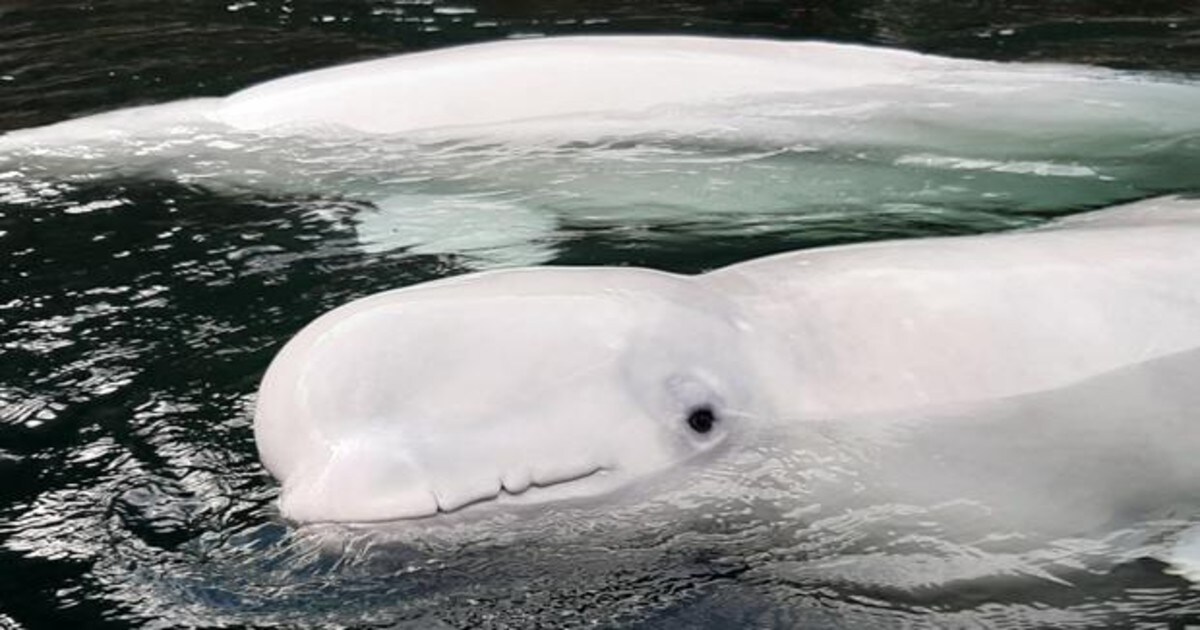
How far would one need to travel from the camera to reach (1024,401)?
550cm

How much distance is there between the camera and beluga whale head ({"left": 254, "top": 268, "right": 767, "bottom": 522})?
16.8 feet

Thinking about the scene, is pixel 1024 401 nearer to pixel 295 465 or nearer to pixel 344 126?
pixel 295 465

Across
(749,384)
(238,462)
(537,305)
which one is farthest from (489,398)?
(238,462)

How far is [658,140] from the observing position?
941cm

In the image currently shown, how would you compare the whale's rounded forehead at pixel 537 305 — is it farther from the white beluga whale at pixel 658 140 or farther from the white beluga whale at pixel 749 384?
the white beluga whale at pixel 658 140

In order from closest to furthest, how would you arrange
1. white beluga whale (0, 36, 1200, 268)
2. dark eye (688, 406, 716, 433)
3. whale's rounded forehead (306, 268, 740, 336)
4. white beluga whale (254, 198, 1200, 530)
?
white beluga whale (254, 198, 1200, 530)
whale's rounded forehead (306, 268, 740, 336)
dark eye (688, 406, 716, 433)
white beluga whale (0, 36, 1200, 268)

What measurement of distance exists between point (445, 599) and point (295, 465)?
603mm

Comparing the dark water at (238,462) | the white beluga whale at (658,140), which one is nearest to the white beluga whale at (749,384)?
the dark water at (238,462)

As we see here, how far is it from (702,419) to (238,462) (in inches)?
62.4

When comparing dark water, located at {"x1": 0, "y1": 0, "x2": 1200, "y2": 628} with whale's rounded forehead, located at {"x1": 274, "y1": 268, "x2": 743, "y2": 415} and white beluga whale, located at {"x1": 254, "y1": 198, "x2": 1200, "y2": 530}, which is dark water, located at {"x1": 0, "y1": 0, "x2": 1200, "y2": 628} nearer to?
white beluga whale, located at {"x1": 254, "y1": 198, "x2": 1200, "y2": 530}

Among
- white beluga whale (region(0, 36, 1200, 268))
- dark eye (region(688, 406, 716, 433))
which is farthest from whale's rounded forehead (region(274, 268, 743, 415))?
white beluga whale (region(0, 36, 1200, 268))

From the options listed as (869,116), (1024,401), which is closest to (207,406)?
(1024,401)

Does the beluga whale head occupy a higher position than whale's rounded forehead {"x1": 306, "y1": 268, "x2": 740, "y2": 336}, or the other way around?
whale's rounded forehead {"x1": 306, "y1": 268, "x2": 740, "y2": 336}

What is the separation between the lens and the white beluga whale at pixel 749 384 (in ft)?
17.0
